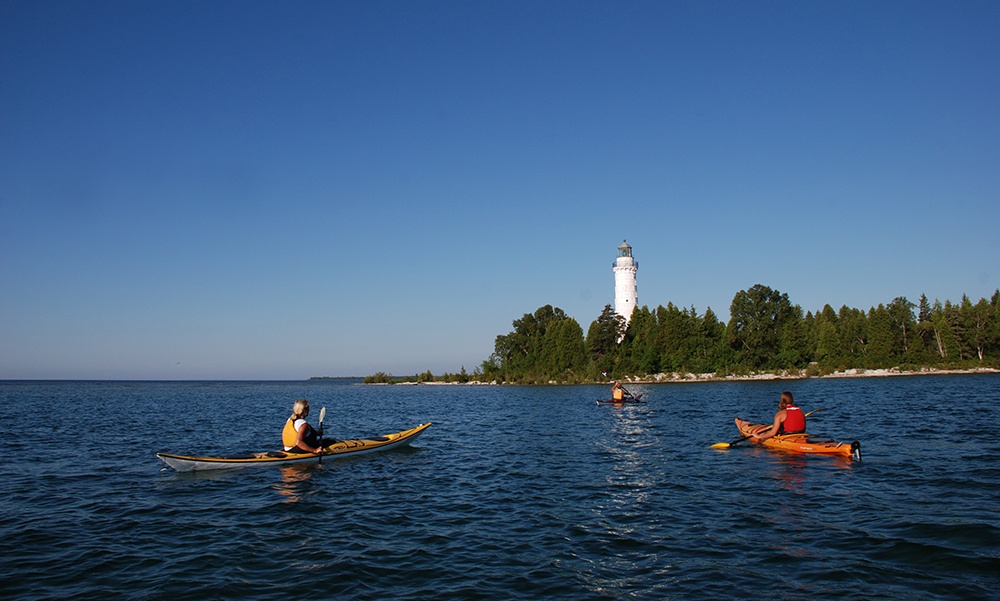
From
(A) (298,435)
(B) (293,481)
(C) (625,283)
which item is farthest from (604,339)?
(B) (293,481)

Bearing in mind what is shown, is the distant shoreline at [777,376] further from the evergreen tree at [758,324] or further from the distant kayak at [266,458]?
the distant kayak at [266,458]

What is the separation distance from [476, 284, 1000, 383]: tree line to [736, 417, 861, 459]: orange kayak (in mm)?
75806

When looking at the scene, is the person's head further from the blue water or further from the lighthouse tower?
the lighthouse tower

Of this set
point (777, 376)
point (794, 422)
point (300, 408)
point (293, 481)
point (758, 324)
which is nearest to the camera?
point (293, 481)

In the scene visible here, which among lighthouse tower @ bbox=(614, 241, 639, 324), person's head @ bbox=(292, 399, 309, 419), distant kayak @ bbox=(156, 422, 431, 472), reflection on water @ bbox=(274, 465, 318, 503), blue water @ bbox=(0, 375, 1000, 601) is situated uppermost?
lighthouse tower @ bbox=(614, 241, 639, 324)

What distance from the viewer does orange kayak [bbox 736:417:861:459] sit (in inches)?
751

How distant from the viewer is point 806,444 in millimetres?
20250

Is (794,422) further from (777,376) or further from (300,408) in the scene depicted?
(777,376)

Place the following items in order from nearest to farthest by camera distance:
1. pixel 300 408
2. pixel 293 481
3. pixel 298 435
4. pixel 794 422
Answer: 1. pixel 293 481
2. pixel 300 408
3. pixel 298 435
4. pixel 794 422

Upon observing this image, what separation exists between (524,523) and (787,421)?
1276 cm

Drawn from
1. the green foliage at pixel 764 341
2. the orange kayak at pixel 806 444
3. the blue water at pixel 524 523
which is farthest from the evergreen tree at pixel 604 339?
the orange kayak at pixel 806 444

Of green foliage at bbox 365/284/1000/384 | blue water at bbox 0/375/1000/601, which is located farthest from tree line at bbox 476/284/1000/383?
blue water at bbox 0/375/1000/601

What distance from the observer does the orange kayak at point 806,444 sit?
751 inches

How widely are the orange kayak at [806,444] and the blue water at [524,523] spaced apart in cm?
45
